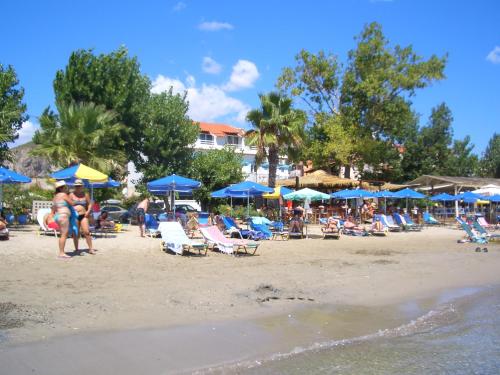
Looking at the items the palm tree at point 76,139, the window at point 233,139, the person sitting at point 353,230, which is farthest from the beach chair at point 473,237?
the window at point 233,139

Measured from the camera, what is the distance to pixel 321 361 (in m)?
5.57

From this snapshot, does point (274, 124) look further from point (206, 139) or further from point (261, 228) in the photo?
point (206, 139)

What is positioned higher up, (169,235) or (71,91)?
(71,91)

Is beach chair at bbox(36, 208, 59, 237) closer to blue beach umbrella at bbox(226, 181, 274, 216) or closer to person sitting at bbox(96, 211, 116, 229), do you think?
person sitting at bbox(96, 211, 116, 229)

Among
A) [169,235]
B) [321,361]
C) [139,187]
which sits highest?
[139,187]

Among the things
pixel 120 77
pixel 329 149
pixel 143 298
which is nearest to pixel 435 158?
pixel 329 149

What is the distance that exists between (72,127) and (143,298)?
15002mm

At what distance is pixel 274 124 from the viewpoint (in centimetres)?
2608

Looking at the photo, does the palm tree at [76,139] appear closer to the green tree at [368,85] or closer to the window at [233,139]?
A: the green tree at [368,85]

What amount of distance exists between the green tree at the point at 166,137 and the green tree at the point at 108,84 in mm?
1048

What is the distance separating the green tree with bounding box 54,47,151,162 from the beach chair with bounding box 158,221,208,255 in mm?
13882

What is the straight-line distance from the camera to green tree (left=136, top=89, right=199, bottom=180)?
3004cm

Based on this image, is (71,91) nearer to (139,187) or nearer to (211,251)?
(139,187)

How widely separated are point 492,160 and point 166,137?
4079 centimetres
